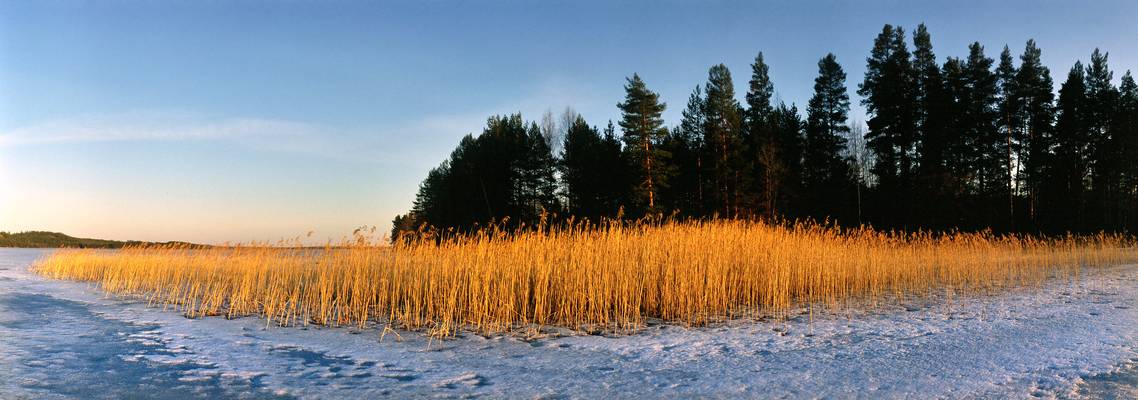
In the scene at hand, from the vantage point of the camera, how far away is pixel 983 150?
82.0 feet

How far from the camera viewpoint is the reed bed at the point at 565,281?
609 centimetres

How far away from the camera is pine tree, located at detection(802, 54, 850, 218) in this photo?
86.1 ft

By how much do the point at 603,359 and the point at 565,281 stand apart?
88.2 inches

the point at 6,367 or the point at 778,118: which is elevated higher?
the point at 778,118

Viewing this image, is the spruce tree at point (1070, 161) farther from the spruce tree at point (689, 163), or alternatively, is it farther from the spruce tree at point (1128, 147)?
the spruce tree at point (689, 163)

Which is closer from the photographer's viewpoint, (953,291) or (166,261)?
(953,291)

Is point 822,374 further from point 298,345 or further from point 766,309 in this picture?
point 298,345

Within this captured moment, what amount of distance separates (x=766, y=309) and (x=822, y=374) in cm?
325

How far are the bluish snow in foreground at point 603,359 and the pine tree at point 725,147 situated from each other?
61.1ft

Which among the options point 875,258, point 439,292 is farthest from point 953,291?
point 439,292

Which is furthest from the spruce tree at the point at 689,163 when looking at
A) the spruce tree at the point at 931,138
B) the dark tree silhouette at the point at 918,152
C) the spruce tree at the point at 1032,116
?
the spruce tree at the point at 1032,116

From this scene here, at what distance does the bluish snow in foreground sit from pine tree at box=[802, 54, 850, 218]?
20899 millimetres

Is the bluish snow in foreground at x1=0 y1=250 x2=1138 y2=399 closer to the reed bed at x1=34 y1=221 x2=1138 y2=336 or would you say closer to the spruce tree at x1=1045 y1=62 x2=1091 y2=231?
the reed bed at x1=34 y1=221 x2=1138 y2=336

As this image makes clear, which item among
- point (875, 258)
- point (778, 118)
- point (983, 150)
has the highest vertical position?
point (778, 118)
